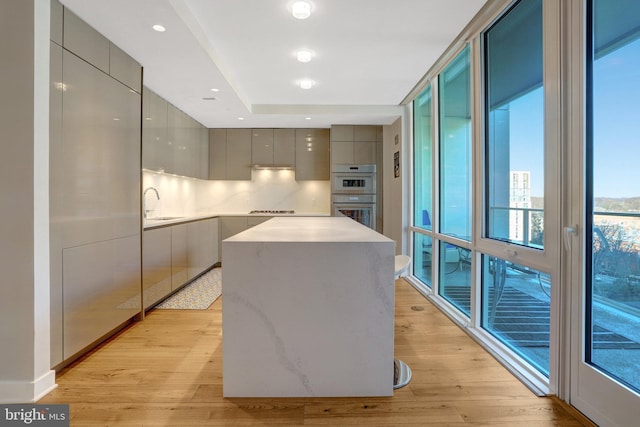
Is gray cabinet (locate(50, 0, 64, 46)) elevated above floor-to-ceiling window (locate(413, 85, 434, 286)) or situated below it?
above

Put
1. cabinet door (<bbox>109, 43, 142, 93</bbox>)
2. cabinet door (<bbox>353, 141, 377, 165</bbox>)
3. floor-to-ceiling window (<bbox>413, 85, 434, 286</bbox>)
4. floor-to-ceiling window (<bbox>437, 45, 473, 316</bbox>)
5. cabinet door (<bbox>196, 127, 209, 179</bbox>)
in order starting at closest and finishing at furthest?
1. cabinet door (<bbox>109, 43, 142, 93</bbox>)
2. floor-to-ceiling window (<bbox>437, 45, 473, 316</bbox>)
3. floor-to-ceiling window (<bbox>413, 85, 434, 286</bbox>)
4. cabinet door (<bbox>196, 127, 209, 179</bbox>)
5. cabinet door (<bbox>353, 141, 377, 165</bbox>)

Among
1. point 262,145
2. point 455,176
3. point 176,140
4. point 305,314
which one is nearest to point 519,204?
point 455,176

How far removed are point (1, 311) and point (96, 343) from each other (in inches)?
30.4

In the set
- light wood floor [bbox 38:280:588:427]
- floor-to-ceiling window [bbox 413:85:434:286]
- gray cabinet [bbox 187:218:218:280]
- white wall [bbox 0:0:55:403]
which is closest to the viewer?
light wood floor [bbox 38:280:588:427]

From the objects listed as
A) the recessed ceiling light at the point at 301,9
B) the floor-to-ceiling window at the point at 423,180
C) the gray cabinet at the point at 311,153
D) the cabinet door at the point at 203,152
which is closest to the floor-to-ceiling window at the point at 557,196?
the floor-to-ceiling window at the point at 423,180

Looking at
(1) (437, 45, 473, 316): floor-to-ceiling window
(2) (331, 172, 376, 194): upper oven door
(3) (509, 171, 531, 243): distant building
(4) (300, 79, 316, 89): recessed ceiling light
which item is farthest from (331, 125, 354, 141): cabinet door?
(3) (509, 171, 531, 243): distant building

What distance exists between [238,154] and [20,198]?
3868 millimetres

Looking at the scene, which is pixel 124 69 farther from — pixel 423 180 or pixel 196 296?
pixel 423 180

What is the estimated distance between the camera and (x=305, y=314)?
5.61 feet

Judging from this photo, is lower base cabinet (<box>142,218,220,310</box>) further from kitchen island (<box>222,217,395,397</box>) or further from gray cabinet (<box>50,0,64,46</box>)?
kitchen island (<box>222,217,395,397</box>)

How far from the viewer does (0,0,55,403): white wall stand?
1740 mm

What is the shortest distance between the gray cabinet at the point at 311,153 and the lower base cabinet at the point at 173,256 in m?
1.67

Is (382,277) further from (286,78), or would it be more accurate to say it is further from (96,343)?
(286,78)

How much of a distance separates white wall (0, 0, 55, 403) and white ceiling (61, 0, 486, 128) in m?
0.46
